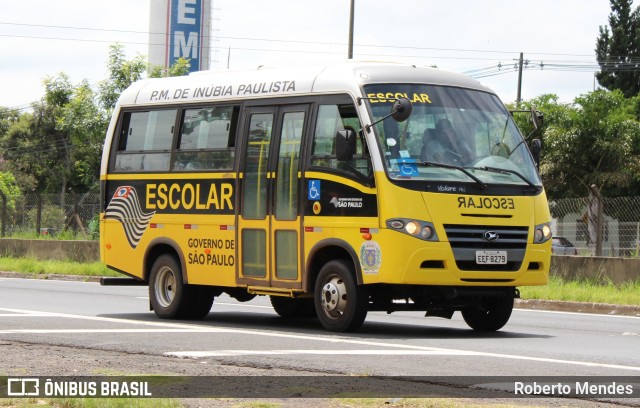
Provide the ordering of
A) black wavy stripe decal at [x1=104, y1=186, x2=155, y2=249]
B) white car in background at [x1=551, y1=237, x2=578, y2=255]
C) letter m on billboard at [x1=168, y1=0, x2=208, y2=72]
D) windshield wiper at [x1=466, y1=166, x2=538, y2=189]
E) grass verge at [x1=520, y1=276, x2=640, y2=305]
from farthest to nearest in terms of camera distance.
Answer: letter m on billboard at [x1=168, y1=0, x2=208, y2=72], white car in background at [x1=551, y1=237, x2=578, y2=255], grass verge at [x1=520, y1=276, x2=640, y2=305], black wavy stripe decal at [x1=104, y1=186, x2=155, y2=249], windshield wiper at [x1=466, y1=166, x2=538, y2=189]

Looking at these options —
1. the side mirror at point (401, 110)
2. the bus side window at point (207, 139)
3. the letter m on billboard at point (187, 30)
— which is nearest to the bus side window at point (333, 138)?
the side mirror at point (401, 110)

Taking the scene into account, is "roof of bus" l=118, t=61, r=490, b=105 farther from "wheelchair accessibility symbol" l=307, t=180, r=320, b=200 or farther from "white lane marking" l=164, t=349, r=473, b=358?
"white lane marking" l=164, t=349, r=473, b=358

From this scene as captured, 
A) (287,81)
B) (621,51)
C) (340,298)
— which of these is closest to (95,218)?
(287,81)

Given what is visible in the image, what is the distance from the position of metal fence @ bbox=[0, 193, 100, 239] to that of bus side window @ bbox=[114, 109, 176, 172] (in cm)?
1525

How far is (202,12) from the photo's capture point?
292 feet

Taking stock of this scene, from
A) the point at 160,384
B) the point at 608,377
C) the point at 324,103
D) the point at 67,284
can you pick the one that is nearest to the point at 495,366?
the point at 608,377

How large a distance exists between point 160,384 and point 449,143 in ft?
20.2

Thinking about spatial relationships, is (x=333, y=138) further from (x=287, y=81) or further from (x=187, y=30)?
(x=187, y=30)

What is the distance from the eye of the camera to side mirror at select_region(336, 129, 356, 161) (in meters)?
14.8

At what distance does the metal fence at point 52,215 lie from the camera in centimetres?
3497

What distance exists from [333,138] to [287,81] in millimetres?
1334

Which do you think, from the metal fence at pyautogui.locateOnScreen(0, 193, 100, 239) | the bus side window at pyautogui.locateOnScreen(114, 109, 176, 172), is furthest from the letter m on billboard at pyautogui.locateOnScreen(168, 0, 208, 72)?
the bus side window at pyautogui.locateOnScreen(114, 109, 176, 172)

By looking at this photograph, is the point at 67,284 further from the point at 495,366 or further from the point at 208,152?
the point at 495,366

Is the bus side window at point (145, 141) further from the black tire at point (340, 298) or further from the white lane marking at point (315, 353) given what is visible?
the white lane marking at point (315, 353)
